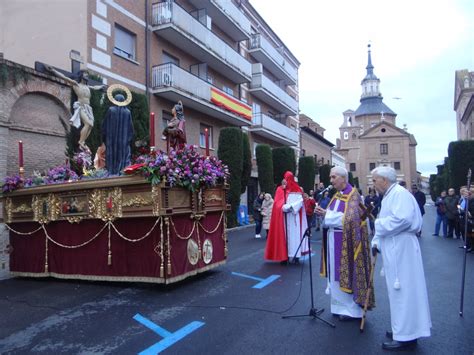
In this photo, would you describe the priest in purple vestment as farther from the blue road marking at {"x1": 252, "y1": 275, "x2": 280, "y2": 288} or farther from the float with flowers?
the float with flowers

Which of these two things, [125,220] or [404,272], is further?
[125,220]

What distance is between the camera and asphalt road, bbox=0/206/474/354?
4.46 m

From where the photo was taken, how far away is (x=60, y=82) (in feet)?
35.4

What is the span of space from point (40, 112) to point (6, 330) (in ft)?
21.9

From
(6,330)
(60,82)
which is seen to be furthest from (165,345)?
(60,82)

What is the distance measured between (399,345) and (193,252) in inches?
163

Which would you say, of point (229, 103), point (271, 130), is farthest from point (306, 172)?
point (229, 103)

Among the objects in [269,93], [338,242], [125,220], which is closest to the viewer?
[338,242]

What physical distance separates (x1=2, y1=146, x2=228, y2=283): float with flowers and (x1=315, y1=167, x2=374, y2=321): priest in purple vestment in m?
2.73

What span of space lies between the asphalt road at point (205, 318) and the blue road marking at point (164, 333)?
0.01 m

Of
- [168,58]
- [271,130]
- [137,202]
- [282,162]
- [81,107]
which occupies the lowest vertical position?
[137,202]

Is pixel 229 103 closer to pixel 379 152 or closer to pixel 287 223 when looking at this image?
pixel 287 223

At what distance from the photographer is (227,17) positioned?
23.3 metres

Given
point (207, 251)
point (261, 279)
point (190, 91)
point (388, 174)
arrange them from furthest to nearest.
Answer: point (190, 91) < point (207, 251) < point (261, 279) < point (388, 174)
